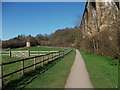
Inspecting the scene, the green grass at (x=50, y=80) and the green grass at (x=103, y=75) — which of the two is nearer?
the green grass at (x=50, y=80)

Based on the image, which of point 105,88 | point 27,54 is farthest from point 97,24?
point 105,88

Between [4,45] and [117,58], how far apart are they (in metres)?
67.8

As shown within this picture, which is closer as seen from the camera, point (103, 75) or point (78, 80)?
point (78, 80)

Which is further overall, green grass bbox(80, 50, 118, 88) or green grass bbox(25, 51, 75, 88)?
green grass bbox(80, 50, 118, 88)

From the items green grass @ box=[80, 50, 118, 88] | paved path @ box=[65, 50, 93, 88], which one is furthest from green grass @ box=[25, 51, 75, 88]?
green grass @ box=[80, 50, 118, 88]

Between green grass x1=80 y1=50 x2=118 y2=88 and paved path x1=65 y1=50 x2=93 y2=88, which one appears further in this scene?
green grass x1=80 y1=50 x2=118 y2=88

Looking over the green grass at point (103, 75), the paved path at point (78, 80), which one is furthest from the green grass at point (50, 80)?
the green grass at point (103, 75)

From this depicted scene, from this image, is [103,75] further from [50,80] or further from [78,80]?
[50,80]

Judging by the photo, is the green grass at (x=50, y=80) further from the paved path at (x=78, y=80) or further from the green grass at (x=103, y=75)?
the green grass at (x=103, y=75)

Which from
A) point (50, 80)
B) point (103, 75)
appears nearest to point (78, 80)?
point (50, 80)

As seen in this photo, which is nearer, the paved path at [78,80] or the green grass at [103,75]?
the paved path at [78,80]

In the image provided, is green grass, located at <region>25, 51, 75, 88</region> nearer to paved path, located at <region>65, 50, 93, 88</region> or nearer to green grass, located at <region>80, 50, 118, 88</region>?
paved path, located at <region>65, 50, 93, 88</region>

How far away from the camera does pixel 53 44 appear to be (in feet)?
354

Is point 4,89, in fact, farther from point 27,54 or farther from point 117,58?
point 27,54
